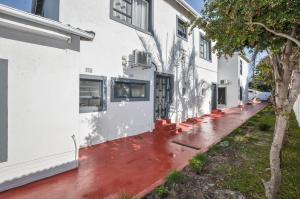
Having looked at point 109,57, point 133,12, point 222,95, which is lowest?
point 222,95

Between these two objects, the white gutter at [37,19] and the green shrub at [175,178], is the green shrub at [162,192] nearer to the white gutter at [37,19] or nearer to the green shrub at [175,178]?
the green shrub at [175,178]

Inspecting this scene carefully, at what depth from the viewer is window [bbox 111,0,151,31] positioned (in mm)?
8789

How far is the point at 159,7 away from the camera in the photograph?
1107 centimetres

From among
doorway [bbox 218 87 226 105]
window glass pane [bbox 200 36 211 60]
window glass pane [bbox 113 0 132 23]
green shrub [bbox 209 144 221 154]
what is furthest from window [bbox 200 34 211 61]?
green shrub [bbox 209 144 221 154]

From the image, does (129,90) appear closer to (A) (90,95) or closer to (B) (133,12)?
(A) (90,95)

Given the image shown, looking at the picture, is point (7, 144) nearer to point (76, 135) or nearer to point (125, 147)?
point (76, 135)

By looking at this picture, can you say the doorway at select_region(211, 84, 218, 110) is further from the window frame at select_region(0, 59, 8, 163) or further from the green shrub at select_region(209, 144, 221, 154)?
the window frame at select_region(0, 59, 8, 163)

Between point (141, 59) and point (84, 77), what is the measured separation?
2855mm

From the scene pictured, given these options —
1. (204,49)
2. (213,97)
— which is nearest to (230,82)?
(213,97)

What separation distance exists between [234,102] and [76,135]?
22770mm

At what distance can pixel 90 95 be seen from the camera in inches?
299

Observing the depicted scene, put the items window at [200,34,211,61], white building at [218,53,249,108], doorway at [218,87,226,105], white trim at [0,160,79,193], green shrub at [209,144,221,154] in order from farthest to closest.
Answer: doorway at [218,87,226,105]
white building at [218,53,249,108]
window at [200,34,211,61]
green shrub at [209,144,221,154]
white trim at [0,160,79,193]

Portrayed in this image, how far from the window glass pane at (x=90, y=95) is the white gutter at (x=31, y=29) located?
2293 millimetres

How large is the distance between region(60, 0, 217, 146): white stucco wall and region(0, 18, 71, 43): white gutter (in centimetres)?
195
